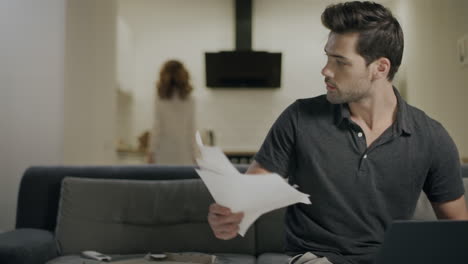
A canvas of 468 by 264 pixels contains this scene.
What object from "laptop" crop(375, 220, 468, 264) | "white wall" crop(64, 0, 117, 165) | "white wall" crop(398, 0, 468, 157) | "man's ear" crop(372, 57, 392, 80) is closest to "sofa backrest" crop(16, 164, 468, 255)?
"man's ear" crop(372, 57, 392, 80)

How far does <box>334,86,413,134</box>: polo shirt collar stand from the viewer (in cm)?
144

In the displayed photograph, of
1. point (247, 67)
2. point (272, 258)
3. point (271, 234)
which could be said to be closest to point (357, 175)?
point (272, 258)

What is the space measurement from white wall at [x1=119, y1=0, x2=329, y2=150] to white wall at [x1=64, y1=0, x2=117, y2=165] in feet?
7.37

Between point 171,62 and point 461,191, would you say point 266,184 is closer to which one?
point 461,191

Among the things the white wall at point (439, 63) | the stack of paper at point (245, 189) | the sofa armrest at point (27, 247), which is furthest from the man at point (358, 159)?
the white wall at point (439, 63)

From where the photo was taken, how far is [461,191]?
1.43 meters

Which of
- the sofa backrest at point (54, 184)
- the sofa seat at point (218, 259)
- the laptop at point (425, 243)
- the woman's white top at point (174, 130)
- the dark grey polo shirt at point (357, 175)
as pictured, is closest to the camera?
A: the laptop at point (425, 243)

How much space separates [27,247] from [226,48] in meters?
5.38

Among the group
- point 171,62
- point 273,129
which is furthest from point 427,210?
point 171,62

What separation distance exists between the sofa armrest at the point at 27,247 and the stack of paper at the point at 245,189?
4.18 ft

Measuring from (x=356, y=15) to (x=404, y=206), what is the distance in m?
0.54

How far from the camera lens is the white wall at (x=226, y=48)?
707cm

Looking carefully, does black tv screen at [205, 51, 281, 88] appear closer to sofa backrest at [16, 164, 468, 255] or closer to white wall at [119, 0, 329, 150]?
white wall at [119, 0, 329, 150]

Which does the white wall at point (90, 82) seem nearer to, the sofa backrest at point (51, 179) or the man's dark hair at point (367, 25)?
the sofa backrest at point (51, 179)
